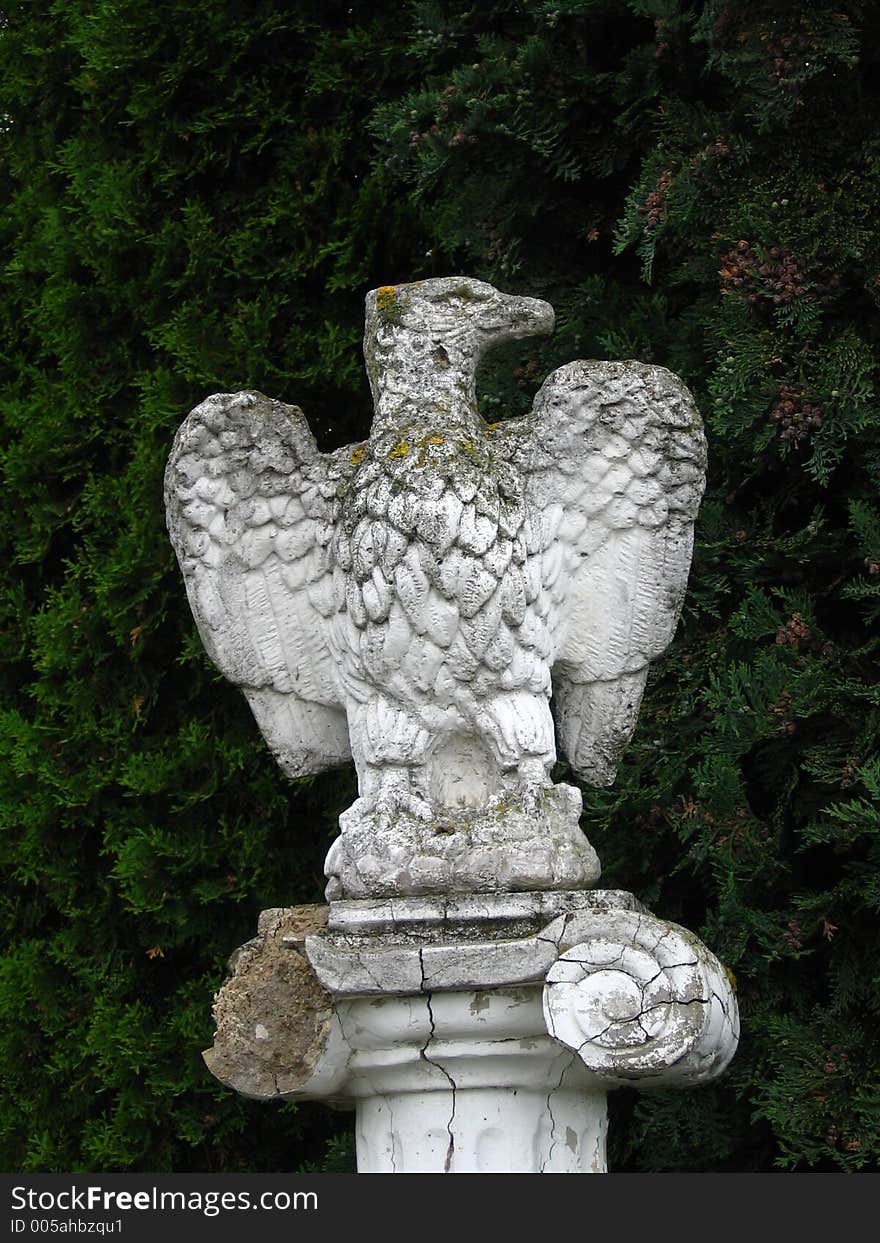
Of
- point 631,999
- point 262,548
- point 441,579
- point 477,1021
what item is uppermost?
point 441,579

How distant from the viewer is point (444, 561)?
3.05 meters

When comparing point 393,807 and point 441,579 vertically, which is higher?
point 441,579

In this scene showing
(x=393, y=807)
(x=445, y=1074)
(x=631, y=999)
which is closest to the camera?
(x=631, y=999)

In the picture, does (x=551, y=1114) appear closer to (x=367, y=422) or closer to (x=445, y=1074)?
(x=445, y=1074)

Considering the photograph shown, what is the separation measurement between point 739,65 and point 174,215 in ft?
5.68

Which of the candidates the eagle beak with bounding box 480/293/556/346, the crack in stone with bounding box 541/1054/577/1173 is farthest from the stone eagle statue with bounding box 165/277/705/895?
the crack in stone with bounding box 541/1054/577/1173

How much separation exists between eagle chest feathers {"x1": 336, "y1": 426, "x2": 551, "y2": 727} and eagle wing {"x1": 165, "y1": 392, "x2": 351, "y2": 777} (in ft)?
0.50

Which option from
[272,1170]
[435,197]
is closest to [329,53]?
[435,197]

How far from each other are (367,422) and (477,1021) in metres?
2.45

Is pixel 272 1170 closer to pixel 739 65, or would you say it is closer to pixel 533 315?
pixel 533 315

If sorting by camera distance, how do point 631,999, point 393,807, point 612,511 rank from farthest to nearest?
point 612,511 → point 393,807 → point 631,999

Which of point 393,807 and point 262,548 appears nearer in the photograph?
point 393,807

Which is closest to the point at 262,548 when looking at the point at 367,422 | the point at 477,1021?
the point at 477,1021

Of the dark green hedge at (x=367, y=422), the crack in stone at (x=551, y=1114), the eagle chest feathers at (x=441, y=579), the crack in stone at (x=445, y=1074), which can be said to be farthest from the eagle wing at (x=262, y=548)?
the dark green hedge at (x=367, y=422)
